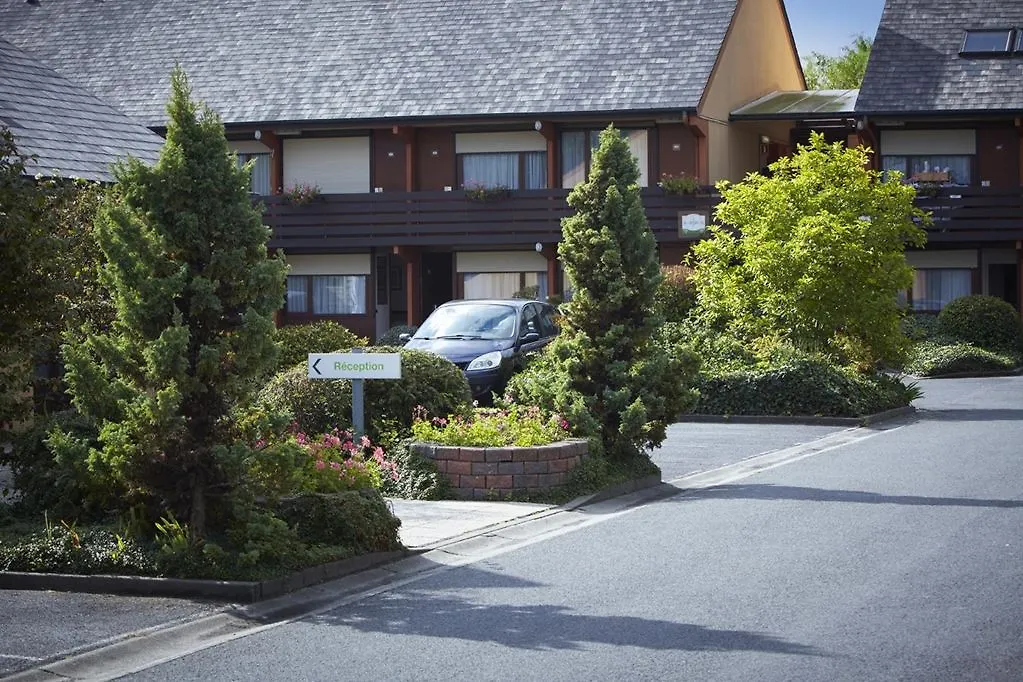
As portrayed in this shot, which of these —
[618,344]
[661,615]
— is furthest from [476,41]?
[661,615]

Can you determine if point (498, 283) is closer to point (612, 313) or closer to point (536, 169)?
point (536, 169)

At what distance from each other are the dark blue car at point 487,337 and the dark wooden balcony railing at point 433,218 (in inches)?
528

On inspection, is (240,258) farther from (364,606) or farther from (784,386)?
(784,386)

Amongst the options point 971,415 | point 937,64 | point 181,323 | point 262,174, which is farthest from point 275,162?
point 181,323

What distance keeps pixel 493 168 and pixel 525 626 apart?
1304 inches

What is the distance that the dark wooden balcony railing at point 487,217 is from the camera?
125 ft

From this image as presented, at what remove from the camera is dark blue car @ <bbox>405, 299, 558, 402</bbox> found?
76.0 feet

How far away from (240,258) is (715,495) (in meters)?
6.16

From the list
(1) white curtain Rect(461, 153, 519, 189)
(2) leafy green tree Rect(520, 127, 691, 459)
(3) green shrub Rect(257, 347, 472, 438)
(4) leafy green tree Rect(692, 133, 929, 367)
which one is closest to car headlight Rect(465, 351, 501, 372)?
(4) leafy green tree Rect(692, 133, 929, 367)

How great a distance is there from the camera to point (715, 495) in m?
15.1

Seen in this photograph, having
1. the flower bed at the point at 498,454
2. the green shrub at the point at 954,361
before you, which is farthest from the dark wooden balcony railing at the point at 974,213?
the flower bed at the point at 498,454

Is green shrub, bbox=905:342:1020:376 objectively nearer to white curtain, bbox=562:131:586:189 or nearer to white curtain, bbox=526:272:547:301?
white curtain, bbox=562:131:586:189

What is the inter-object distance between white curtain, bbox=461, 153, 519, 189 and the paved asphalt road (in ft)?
90.1

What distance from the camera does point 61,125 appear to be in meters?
23.5
